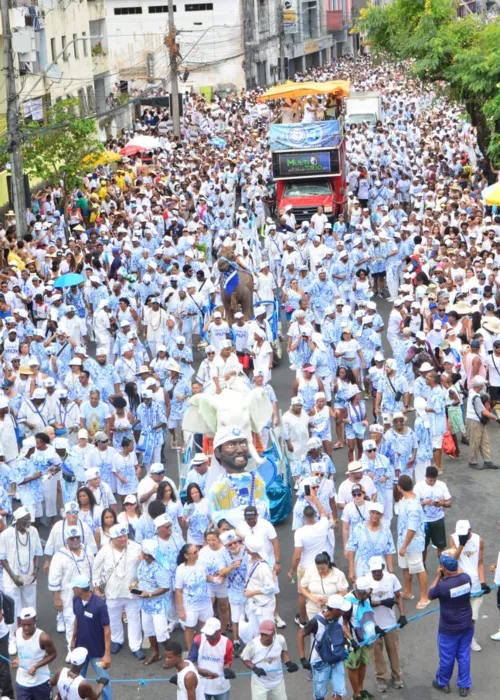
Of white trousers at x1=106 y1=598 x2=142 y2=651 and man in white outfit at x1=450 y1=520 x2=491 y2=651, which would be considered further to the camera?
white trousers at x1=106 y1=598 x2=142 y2=651

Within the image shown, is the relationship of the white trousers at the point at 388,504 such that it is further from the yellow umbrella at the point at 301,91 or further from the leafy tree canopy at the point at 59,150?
the yellow umbrella at the point at 301,91

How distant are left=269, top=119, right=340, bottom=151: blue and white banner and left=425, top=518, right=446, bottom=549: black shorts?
16758 mm

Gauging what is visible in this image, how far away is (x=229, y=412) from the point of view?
11711 mm

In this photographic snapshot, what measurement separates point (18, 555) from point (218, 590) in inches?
66.1

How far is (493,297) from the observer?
54.5 ft

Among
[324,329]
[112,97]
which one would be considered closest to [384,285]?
[324,329]

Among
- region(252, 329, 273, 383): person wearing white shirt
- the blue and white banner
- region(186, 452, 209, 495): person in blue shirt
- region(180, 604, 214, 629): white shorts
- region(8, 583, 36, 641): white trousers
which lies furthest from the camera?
the blue and white banner

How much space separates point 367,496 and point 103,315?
22.6 ft

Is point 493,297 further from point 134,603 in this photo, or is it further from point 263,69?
point 263,69

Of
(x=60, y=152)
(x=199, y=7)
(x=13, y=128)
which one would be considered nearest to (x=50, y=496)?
(x=13, y=128)

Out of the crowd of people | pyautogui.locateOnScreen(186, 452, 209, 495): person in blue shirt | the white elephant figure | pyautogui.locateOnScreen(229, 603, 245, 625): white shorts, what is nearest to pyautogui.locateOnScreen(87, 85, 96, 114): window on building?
the crowd of people

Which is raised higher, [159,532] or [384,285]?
[159,532]

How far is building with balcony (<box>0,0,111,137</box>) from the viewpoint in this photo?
1318 inches

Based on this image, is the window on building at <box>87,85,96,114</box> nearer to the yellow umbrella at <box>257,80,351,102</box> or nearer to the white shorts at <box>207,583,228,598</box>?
the yellow umbrella at <box>257,80,351,102</box>
